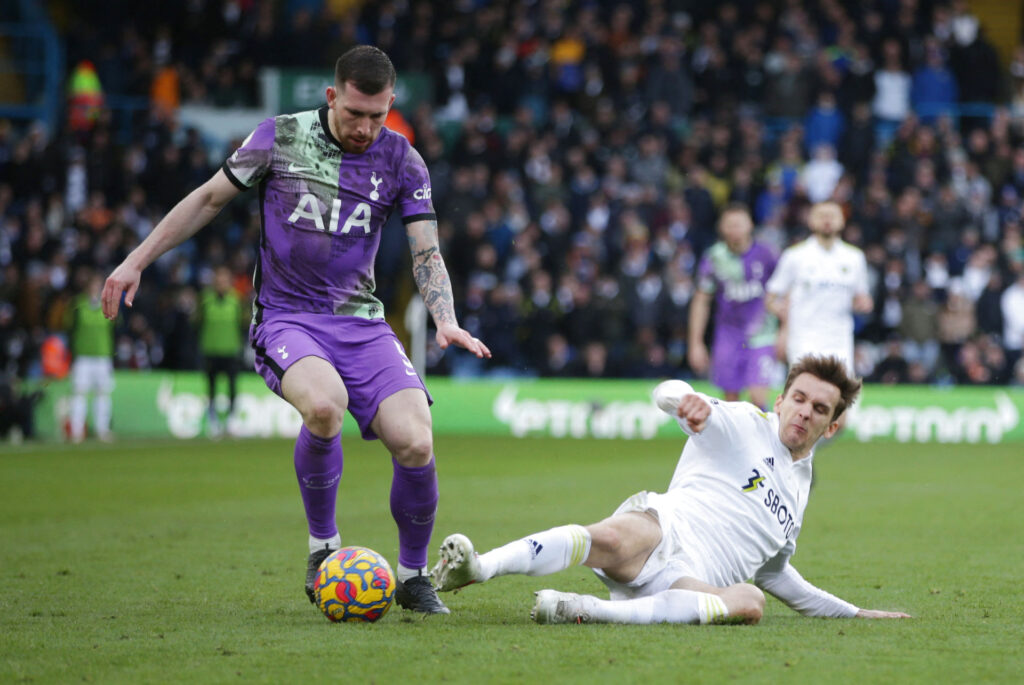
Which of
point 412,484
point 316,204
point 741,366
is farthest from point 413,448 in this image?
point 741,366

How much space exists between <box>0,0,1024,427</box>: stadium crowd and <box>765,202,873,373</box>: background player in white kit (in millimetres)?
7688

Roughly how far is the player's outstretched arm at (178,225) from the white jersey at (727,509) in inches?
84.9

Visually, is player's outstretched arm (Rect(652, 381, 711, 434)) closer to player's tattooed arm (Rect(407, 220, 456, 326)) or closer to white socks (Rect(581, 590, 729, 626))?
white socks (Rect(581, 590, 729, 626))

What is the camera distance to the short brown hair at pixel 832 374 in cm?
582

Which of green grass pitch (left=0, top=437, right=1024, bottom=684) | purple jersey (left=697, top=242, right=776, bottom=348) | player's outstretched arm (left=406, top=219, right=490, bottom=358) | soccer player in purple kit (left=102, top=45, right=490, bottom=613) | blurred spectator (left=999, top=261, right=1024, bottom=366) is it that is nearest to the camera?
green grass pitch (left=0, top=437, right=1024, bottom=684)

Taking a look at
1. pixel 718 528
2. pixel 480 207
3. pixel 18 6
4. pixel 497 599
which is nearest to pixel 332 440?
pixel 497 599

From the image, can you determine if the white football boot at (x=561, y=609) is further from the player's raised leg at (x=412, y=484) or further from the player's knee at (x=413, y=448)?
the player's knee at (x=413, y=448)

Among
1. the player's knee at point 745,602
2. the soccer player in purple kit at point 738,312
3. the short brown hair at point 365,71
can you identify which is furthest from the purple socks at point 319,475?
the soccer player in purple kit at point 738,312

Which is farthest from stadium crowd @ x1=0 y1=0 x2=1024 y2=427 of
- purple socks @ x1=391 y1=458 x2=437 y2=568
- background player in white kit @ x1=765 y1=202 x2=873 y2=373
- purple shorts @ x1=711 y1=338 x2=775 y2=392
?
purple socks @ x1=391 y1=458 x2=437 y2=568

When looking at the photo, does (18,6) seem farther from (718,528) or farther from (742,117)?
(718,528)

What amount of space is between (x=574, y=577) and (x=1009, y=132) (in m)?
18.6

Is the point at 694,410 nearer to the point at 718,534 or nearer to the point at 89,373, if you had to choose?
the point at 718,534

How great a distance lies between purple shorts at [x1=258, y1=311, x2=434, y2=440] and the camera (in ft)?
20.2

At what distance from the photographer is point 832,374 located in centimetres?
583
